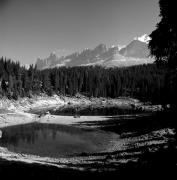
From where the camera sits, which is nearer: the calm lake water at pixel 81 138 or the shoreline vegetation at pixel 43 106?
the calm lake water at pixel 81 138

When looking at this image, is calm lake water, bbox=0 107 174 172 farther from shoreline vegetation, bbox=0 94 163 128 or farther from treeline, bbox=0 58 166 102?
treeline, bbox=0 58 166 102

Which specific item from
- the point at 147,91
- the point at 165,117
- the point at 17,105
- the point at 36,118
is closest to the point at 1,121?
the point at 36,118

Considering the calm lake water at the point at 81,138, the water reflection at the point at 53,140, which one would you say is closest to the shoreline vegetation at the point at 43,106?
the calm lake water at the point at 81,138

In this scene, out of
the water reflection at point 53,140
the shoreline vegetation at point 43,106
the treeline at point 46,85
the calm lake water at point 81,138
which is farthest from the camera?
the treeline at point 46,85

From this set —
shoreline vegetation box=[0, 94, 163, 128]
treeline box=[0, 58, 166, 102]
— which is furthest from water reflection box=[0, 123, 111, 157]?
treeline box=[0, 58, 166, 102]

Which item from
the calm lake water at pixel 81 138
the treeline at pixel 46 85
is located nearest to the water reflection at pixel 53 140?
the calm lake water at pixel 81 138

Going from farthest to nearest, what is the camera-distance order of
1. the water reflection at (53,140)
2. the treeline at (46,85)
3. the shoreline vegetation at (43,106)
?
1. the treeline at (46,85)
2. the shoreline vegetation at (43,106)
3. the water reflection at (53,140)

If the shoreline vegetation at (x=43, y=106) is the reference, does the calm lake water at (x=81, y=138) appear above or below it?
below

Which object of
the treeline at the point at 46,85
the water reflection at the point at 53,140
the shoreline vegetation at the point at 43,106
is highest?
the treeline at the point at 46,85

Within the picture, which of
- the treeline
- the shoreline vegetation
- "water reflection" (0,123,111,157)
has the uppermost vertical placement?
the treeline

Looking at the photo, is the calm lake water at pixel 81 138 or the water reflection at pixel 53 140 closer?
the calm lake water at pixel 81 138

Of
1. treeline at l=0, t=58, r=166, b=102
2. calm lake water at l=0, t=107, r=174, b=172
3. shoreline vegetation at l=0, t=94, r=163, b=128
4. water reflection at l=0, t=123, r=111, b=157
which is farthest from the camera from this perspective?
treeline at l=0, t=58, r=166, b=102

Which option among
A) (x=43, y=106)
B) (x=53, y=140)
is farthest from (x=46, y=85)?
(x=53, y=140)

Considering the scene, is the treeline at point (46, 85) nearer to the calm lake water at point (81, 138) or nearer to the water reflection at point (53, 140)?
the calm lake water at point (81, 138)
